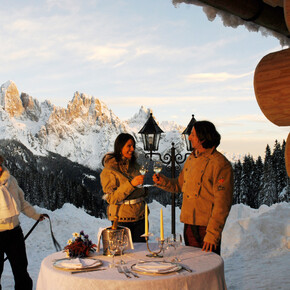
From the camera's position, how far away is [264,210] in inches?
388

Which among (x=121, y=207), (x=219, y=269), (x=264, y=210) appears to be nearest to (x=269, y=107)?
Result: (x=219, y=269)

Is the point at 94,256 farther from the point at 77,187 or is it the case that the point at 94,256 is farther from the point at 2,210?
the point at 77,187

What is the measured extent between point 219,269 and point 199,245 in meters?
0.66

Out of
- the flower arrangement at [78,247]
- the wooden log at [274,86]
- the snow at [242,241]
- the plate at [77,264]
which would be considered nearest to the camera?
the wooden log at [274,86]

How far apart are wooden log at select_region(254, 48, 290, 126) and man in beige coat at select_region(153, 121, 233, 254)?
5.41 ft

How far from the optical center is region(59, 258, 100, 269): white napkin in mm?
2465

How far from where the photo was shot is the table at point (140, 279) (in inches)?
87.9

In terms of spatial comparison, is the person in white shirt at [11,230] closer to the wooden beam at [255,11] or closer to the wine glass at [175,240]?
the wine glass at [175,240]

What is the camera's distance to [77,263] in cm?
250

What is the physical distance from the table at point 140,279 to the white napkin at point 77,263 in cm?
6

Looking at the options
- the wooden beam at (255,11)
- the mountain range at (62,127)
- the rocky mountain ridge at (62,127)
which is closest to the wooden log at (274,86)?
the wooden beam at (255,11)

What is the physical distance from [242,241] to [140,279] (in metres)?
6.63

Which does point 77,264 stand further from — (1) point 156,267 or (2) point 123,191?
(2) point 123,191

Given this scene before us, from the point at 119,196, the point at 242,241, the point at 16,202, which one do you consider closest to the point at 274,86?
the point at 119,196
